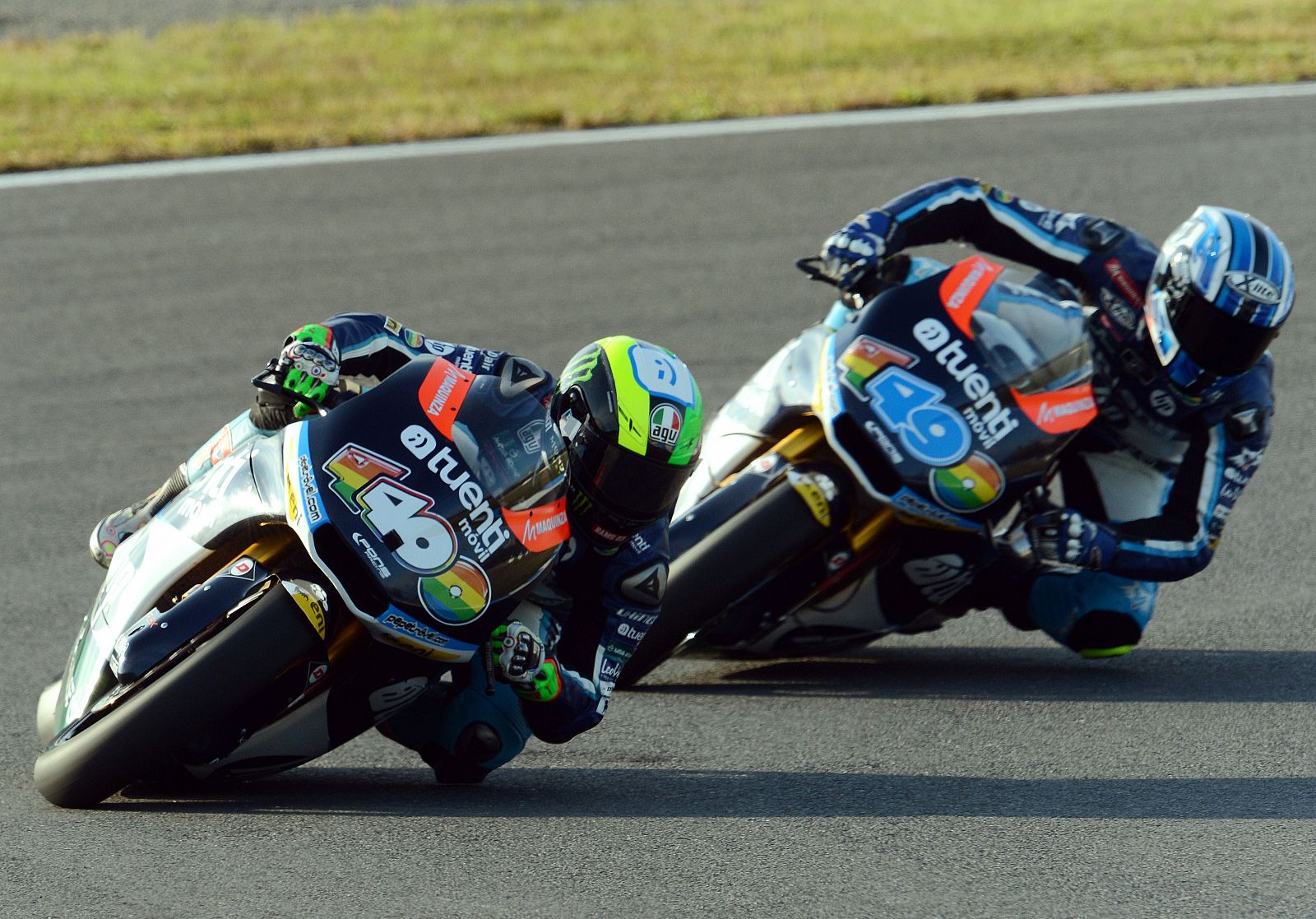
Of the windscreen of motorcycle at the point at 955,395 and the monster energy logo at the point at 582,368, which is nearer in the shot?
the monster energy logo at the point at 582,368

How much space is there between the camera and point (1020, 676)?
18.8 ft

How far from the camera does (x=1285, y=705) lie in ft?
17.7

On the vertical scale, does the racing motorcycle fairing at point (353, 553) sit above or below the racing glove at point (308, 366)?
below

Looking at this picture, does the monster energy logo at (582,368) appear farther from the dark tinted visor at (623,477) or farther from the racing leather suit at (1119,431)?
the racing leather suit at (1119,431)

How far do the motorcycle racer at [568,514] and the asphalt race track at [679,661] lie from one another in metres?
0.22

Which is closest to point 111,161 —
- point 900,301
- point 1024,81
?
point 1024,81

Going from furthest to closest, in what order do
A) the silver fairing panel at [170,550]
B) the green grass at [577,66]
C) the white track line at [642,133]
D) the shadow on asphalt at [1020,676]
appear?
the green grass at [577,66], the white track line at [642,133], the shadow on asphalt at [1020,676], the silver fairing panel at [170,550]

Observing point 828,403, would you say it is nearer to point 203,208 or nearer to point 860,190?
point 860,190

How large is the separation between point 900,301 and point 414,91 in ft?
25.8

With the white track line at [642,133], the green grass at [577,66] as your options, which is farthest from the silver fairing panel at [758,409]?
the green grass at [577,66]

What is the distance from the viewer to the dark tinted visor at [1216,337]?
5.25 meters

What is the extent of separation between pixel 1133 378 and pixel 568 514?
7.26 feet

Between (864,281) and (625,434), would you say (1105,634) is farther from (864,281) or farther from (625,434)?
(625,434)

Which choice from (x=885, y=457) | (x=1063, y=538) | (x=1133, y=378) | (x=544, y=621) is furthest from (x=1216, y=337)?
(x=544, y=621)
